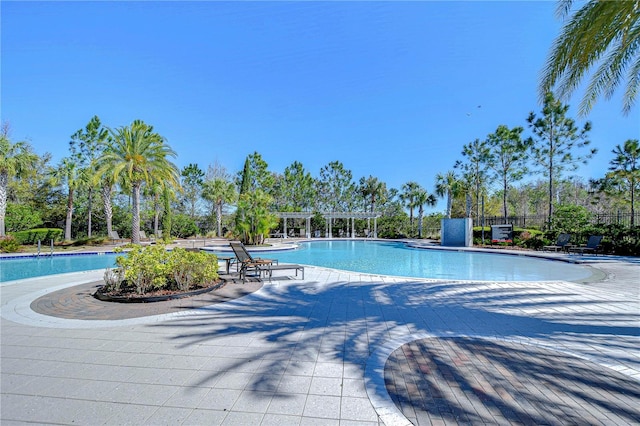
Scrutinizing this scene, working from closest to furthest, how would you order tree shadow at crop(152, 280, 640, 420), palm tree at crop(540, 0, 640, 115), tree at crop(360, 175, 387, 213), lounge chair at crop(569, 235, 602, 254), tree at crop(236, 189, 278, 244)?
tree shadow at crop(152, 280, 640, 420), palm tree at crop(540, 0, 640, 115), lounge chair at crop(569, 235, 602, 254), tree at crop(236, 189, 278, 244), tree at crop(360, 175, 387, 213)

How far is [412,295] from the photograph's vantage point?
19.6ft

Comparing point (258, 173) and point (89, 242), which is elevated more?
point (258, 173)

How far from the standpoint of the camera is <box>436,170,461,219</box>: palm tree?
26.7 meters

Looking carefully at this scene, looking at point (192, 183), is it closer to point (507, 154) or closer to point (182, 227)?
point (182, 227)

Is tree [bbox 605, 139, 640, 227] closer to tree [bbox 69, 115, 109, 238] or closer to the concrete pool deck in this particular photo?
the concrete pool deck

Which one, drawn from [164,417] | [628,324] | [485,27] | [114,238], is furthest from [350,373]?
[114,238]

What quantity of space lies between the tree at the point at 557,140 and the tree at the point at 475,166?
4289 mm

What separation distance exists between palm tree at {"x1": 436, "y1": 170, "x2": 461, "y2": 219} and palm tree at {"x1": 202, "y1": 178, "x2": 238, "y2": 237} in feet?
70.6

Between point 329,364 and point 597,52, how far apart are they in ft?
25.0

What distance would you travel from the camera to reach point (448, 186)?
89.5 ft

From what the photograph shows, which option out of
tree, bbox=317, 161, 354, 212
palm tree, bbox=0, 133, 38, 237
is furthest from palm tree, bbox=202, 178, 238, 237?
palm tree, bbox=0, 133, 38, 237

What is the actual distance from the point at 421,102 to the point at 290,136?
16.1 meters

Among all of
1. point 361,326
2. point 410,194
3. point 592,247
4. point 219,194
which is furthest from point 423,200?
point 361,326

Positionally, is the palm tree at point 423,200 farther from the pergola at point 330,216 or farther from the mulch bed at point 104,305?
the mulch bed at point 104,305
